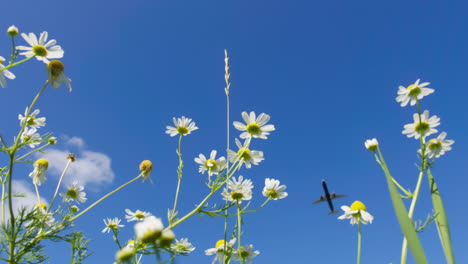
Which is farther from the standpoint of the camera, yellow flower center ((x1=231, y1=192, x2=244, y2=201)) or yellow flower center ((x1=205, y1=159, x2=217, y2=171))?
yellow flower center ((x1=205, y1=159, x2=217, y2=171))

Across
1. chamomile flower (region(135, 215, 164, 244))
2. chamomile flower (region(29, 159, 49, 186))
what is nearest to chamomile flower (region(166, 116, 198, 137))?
chamomile flower (region(29, 159, 49, 186))

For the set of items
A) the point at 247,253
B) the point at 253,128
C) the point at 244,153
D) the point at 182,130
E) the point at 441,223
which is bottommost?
the point at 441,223

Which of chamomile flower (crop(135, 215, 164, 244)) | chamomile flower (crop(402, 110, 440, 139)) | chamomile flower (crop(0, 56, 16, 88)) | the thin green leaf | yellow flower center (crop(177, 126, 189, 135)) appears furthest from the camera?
yellow flower center (crop(177, 126, 189, 135))

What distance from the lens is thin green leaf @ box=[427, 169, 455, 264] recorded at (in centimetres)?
130

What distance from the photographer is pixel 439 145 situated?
1.88 metres

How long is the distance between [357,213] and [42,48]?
198 cm

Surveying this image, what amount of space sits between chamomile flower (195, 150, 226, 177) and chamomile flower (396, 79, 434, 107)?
1.09 metres

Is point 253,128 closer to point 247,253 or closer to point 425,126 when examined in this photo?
point 247,253

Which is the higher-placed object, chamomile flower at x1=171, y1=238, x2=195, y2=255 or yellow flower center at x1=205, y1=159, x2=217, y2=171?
yellow flower center at x1=205, y1=159, x2=217, y2=171

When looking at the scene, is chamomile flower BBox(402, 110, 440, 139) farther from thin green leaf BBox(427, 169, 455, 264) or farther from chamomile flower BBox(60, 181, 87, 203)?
chamomile flower BBox(60, 181, 87, 203)

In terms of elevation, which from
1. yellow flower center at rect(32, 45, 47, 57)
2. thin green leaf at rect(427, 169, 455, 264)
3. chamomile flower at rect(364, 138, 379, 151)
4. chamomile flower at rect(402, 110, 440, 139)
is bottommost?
thin green leaf at rect(427, 169, 455, 264)

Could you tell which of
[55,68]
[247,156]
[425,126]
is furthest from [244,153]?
[55,68]

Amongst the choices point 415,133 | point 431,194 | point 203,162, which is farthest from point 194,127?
point 431,194

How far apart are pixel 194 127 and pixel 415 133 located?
1.43 meters
